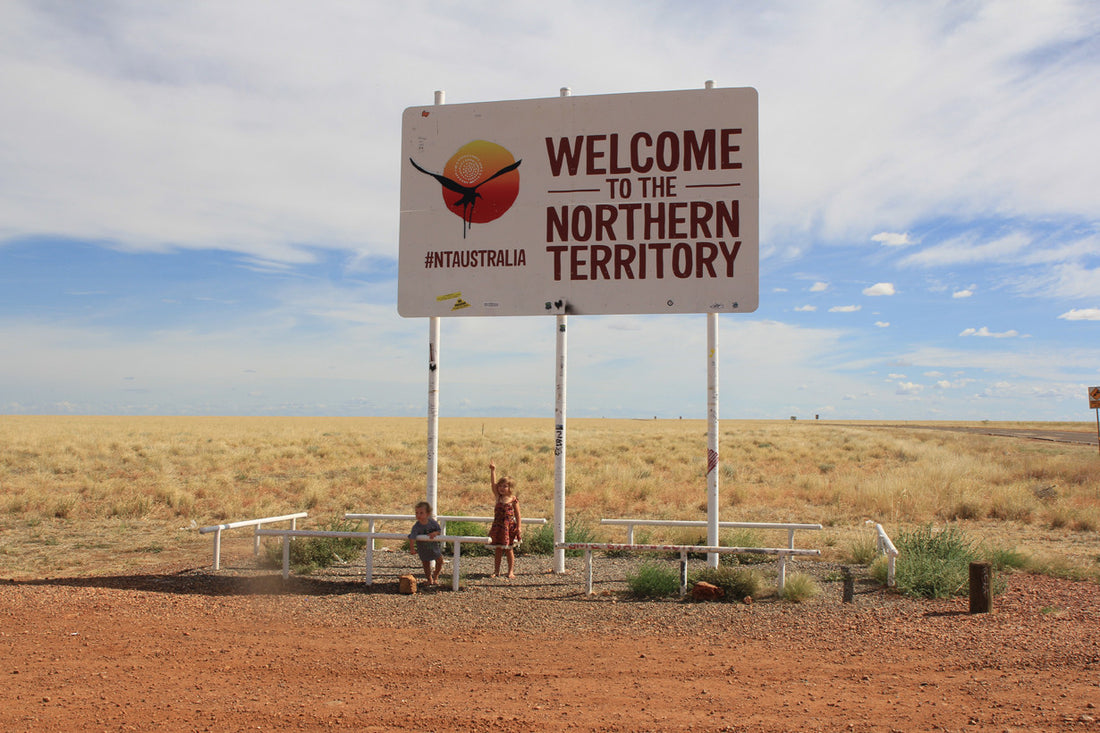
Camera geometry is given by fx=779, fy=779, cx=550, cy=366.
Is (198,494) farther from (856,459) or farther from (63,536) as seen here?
(856,459)

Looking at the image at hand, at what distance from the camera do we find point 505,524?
355 inches

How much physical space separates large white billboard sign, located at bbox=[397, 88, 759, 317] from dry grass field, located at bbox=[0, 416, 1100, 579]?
15.3 ft

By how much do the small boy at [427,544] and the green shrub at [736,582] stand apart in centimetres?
284

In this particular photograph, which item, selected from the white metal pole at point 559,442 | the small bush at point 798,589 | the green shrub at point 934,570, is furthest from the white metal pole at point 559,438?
the green shrub at point 934,570

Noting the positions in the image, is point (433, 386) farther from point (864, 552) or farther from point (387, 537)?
point (864, 552)

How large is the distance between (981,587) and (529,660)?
14.8ft

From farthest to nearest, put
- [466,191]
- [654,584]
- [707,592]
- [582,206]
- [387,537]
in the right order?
[466,191]
[582,206]
[387,537]
[654,584]
[707,592]

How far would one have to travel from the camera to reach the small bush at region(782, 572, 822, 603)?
7867 mm

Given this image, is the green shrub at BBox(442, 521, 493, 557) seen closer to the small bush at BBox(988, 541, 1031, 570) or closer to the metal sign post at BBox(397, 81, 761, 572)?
the metal sign post at BBox(397, 81, 761, 572)

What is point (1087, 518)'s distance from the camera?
600 inches

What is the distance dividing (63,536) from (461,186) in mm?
9422

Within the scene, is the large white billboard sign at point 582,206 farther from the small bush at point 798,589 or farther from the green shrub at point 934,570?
the green shrub at point 934,570

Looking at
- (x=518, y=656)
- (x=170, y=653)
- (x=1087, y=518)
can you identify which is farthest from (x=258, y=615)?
(x=1087, y=518)

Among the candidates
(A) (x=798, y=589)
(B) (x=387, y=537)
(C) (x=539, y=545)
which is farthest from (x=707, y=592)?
(C) (x=539, y=545)
